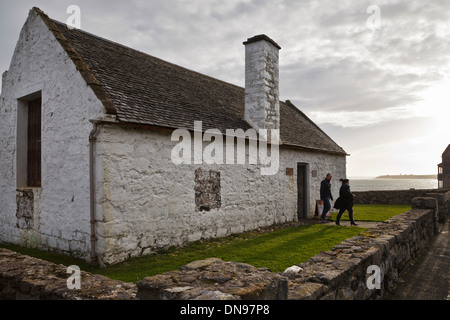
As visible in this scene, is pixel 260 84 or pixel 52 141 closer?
pixel 52 141

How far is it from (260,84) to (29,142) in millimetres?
7361

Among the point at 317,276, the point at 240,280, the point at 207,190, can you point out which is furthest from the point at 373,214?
the point at 240,280

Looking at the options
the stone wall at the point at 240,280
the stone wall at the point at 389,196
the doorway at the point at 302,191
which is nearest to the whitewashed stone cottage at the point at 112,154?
the doorway at the point at 302,191

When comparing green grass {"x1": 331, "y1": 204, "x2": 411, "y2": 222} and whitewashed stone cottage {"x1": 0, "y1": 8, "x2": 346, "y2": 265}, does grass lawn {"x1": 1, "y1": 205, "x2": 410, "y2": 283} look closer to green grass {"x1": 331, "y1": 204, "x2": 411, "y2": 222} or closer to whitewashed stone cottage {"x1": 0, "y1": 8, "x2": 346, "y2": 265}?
whitewashed stone cottage {"x1": 0, "y1": 8, "x2": 346, "y2": 265}

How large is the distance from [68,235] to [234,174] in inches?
184

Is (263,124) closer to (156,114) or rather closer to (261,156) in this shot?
(261,156)

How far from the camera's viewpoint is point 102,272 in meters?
5.57

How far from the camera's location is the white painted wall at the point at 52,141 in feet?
21.1

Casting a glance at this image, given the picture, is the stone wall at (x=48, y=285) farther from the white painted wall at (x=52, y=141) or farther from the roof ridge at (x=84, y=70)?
the roof ridge at (x=84, y=70)

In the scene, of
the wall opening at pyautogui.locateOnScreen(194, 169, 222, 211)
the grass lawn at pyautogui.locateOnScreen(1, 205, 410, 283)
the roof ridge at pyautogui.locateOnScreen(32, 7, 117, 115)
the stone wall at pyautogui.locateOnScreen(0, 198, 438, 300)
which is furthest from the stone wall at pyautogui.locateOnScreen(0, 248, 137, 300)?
the wall opening at pyautogui.locateOnScreen(194, 169, 222, 211)

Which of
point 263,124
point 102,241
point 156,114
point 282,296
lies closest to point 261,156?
point 263,124

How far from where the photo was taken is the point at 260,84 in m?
10.7

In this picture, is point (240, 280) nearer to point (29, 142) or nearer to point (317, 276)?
point (317, 276)

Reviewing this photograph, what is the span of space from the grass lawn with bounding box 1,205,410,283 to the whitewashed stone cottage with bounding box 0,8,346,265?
0.27m
